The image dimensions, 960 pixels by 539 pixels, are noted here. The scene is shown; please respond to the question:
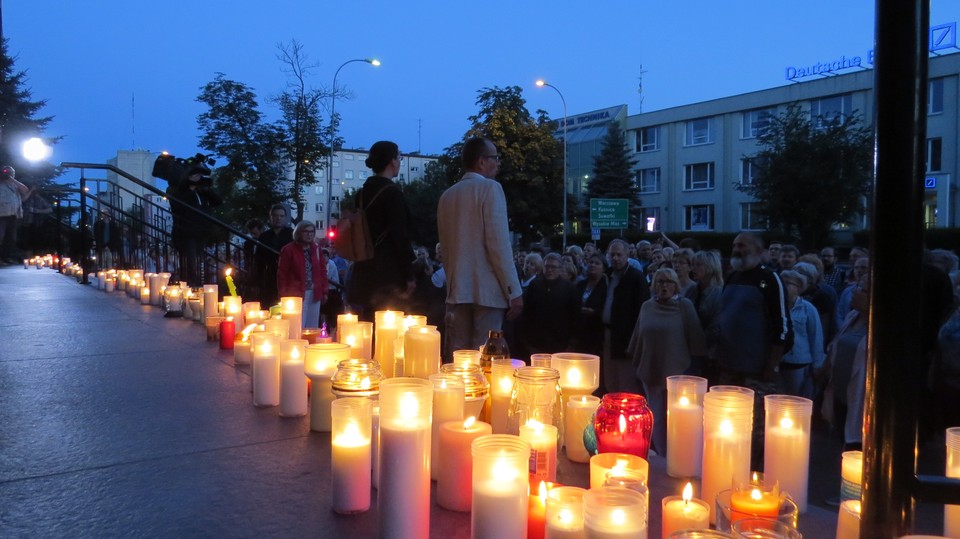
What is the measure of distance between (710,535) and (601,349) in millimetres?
6260

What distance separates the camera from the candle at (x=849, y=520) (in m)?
1.41

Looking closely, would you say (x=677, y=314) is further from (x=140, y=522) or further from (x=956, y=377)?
(x=140, y=522)

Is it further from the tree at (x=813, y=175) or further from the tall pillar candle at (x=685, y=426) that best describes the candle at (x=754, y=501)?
the tree at (x=813, y=175)

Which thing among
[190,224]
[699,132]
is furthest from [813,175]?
[190,224]

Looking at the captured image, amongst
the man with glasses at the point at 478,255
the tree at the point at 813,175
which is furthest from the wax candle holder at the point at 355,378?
the tree at the point at 813,175

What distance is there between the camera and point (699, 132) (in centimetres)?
4550

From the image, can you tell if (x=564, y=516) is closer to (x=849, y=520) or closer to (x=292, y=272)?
(x=849, y=520)

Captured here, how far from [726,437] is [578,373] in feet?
1.94

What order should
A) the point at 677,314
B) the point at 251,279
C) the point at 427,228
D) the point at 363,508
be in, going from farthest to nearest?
the point at 427,228 → the point at 251,279 → the point at 677,314 → the point at 363,508

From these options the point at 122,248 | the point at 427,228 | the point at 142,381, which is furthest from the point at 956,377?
the point at 427,228

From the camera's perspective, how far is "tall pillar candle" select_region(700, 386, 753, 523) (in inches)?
69.1

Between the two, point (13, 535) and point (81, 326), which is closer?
point (13, 535)

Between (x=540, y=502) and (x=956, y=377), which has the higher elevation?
(x=540, y=502)

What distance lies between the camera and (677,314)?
5.84 m
